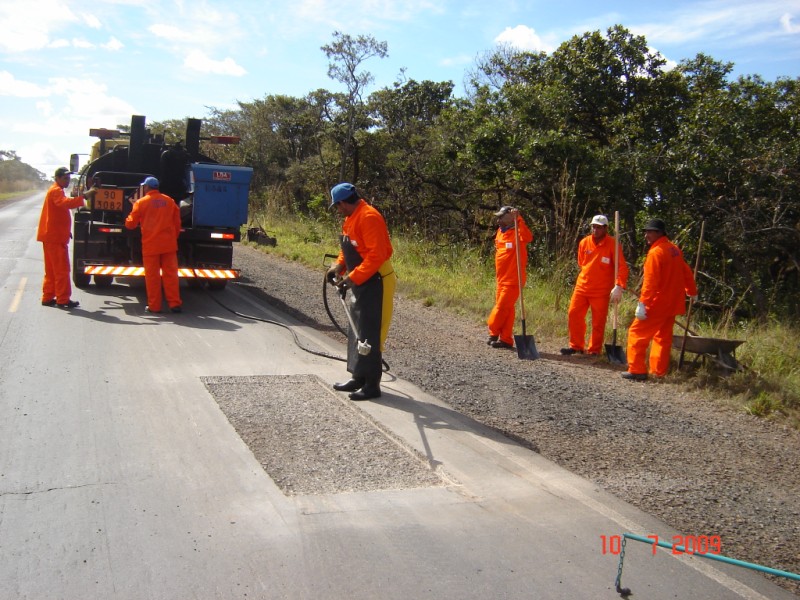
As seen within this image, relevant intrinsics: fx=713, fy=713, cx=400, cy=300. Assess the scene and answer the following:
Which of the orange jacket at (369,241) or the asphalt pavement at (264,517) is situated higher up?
the orange jacket at (369,241)

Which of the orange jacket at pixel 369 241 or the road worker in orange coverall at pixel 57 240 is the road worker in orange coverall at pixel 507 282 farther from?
the road worker in orange coverall at pixel 57 240

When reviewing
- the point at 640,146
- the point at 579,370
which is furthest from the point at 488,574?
the point at 640,146

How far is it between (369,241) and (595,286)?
12.1 ft

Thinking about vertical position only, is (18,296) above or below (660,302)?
below

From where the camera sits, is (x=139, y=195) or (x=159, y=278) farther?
(x=139, y=195)

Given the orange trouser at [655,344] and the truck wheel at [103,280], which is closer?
the orange trouser at [655,344]

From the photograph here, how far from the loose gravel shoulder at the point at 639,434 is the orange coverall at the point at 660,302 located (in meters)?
0.30

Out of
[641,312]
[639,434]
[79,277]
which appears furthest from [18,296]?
[639,434]

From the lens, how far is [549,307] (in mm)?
10977

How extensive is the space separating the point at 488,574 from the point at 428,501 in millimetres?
844

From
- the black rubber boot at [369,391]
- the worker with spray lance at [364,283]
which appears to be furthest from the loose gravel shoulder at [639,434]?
the worker with spray lance at [364,283]

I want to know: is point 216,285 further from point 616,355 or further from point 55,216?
point 616,355

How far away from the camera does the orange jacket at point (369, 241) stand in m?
6.00

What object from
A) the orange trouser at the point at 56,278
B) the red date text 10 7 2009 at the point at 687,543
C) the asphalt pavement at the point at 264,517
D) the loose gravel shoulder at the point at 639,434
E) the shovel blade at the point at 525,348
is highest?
the orange trouser at the point at 56,278
